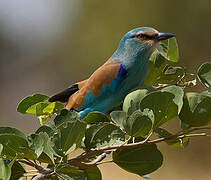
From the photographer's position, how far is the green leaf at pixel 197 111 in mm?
1071

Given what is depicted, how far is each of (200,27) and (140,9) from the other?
42.0 inches

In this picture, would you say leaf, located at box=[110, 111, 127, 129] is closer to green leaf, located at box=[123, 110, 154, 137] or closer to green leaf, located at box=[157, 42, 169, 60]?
green leaf, located at box=[123, 110, 154, 137]

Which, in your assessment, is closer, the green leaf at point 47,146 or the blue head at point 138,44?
the green leaf at point 47,146

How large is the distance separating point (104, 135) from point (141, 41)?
96 centimetres

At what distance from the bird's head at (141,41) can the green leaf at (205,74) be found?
64 centimetres

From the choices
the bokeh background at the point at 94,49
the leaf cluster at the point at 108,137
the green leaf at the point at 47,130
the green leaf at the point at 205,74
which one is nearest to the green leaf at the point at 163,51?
the green leaf at the point at 205,74

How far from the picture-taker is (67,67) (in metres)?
12.4

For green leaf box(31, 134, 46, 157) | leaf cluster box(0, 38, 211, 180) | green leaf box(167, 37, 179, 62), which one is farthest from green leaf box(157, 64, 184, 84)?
green leaf box(31, 134, 46, 157)

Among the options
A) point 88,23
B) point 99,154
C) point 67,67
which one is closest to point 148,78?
point 99,154

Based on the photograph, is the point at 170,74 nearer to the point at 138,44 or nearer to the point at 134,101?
the point at 134,101

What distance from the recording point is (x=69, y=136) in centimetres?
103

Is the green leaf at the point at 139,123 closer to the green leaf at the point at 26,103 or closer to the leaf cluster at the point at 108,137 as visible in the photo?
the leaf cluster at the point at 108,137

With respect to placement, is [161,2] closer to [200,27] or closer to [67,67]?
[200,27]

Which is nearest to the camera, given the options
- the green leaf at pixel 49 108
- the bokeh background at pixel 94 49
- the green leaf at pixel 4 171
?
the green leaf at pixel 4 171
